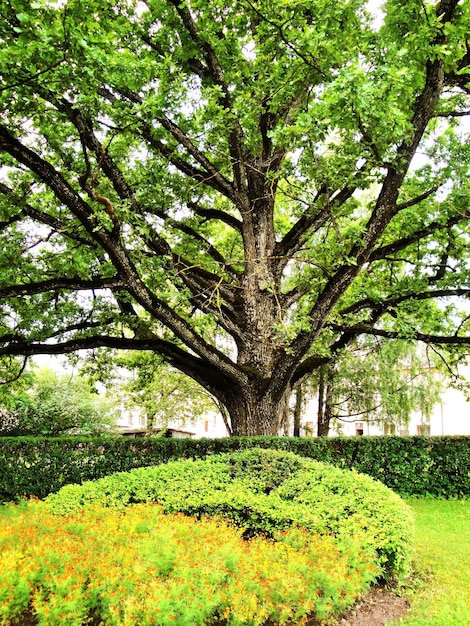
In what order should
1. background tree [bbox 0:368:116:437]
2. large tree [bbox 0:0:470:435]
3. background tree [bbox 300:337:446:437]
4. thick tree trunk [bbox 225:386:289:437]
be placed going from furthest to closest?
background tree [bbox 300:337:446:437] → background tree [bbox 0:368:116:437] → thick tree trunk [bbox 225:386:289:437] → large tree [bbox 0:0:470:435]

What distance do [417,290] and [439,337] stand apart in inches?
60.4

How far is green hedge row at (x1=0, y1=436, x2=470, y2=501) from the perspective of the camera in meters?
11.1

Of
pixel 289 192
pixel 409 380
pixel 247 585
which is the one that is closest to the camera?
pixel 247 585

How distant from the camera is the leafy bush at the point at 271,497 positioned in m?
5.29

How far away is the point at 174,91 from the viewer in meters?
8.80

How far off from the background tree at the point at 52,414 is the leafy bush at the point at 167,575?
12349mm

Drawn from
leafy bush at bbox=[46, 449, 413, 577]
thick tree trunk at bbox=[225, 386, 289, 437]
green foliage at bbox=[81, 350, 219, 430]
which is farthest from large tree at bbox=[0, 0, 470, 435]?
green foliage at bbox=[81, 350, 219, 430]

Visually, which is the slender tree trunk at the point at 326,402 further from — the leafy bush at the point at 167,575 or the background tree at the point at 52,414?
the leafy bush at the point at 167,575

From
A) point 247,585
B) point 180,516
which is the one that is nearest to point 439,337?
point 180,516

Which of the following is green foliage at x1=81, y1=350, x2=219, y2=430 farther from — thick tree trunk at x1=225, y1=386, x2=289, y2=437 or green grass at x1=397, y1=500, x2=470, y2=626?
green grass at x1=397, y1=500, x2=470, y2=626

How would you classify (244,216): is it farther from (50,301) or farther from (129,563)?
(129,563)

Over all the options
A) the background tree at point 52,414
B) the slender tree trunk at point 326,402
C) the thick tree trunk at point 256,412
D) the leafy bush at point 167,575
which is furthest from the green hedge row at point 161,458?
the slender tree trunk at point 326,402

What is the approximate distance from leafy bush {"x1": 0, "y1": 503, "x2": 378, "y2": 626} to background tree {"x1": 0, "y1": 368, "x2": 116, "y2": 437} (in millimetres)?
12349

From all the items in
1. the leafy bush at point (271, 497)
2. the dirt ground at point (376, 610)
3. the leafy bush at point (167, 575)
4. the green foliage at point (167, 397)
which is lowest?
the dirt ground at point (376, 610)
